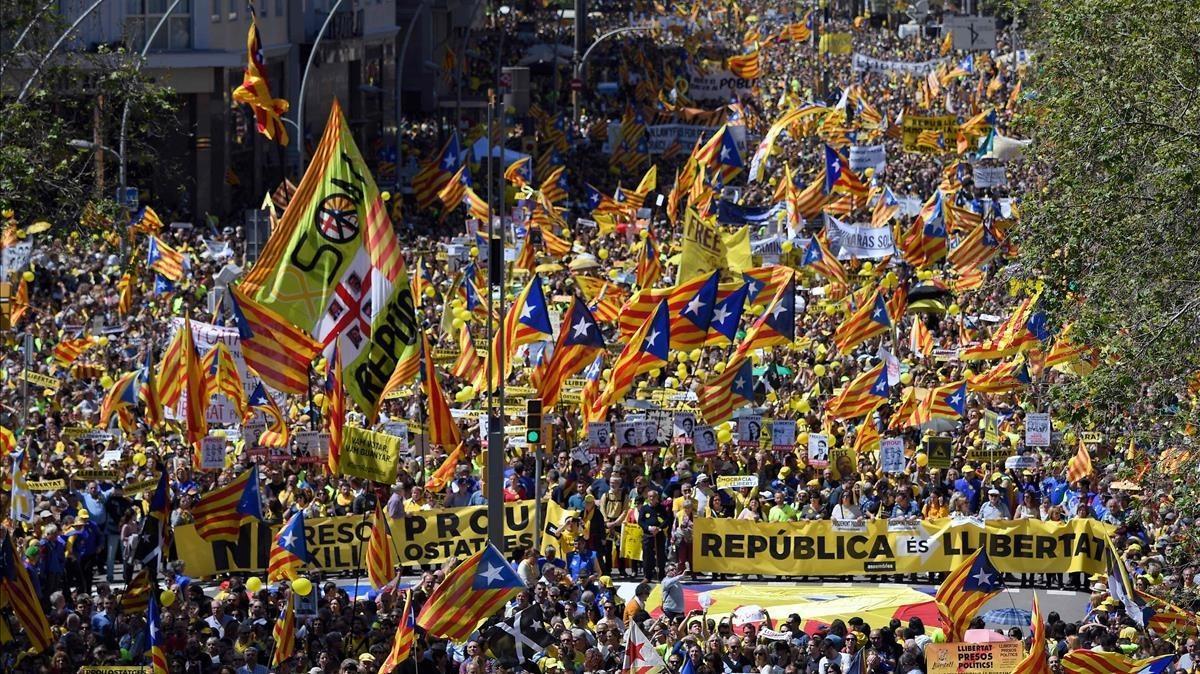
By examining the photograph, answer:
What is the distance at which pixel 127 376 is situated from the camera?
29.8 m

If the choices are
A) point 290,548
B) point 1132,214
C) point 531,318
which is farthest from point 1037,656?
point 531,318

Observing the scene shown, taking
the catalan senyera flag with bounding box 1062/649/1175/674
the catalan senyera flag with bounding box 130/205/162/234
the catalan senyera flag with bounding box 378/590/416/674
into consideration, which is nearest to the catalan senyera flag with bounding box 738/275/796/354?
the catalan senyera flag with bounding box 378/590/416/674

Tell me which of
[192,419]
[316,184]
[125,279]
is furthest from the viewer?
[125,279]

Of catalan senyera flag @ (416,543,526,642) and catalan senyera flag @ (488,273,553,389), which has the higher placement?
catalan senyera flag @ (488,273,553,389)

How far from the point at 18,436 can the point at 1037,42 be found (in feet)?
60.1

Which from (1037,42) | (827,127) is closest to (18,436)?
A: (1037,42)

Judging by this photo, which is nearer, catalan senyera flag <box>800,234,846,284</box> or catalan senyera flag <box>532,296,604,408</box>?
catalan senyera flag <box>532,296,604,408</box>

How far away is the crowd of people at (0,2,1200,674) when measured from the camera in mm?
20703

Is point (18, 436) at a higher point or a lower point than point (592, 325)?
lower

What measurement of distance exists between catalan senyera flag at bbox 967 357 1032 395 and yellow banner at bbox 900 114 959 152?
73.5 feet

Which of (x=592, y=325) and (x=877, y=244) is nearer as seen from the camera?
(x=592, y=325)

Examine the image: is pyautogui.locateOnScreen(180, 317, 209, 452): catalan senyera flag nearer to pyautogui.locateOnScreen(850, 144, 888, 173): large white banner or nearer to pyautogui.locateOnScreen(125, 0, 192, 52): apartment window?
→ pyautogui.locateOnScreen(850, 144, 888, 173): large white banner

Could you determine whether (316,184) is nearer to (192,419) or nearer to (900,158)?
(192,419)

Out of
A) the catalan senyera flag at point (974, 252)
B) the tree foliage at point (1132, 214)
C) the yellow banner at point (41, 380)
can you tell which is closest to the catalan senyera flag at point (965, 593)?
the tree foliage at point (1132, 214)
